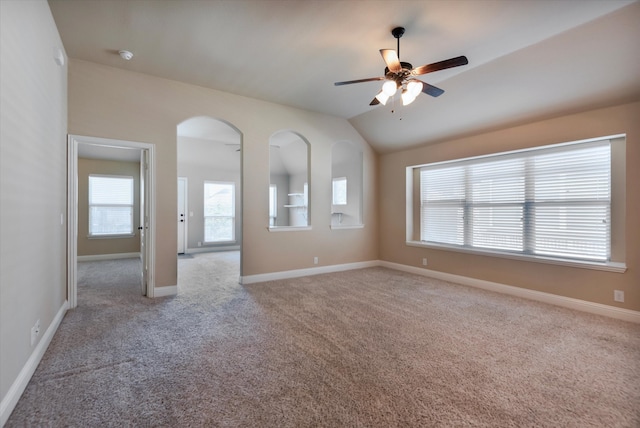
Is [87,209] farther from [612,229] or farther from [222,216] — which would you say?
[612,229]

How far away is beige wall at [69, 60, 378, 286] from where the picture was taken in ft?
12.2

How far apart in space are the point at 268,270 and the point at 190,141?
191 inches

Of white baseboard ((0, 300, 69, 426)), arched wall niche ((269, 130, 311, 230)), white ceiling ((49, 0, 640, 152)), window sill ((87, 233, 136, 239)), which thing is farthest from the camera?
arched wall niche ((269, 130, 311, 230))

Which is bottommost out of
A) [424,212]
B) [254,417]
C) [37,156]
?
[254,417]

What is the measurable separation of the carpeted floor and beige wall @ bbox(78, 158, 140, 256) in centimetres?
422

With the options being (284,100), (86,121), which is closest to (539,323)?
(284,100)

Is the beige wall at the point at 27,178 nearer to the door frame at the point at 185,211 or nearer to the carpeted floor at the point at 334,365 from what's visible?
the carpeted floor at the point at 334,365

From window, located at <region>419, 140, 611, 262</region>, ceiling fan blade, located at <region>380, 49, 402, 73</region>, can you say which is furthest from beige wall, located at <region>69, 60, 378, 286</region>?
ceiling fan blade, located at <region>380, 49, 402, 73</region>

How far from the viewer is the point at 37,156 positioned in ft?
7.88

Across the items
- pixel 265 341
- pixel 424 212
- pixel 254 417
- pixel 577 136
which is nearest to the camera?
pixel 254 417

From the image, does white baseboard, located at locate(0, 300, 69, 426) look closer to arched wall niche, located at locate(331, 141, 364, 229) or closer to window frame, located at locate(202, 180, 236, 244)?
arched wall niche, located at locate(331, 141, 364, 229)

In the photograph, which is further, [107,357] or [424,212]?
[424,212]

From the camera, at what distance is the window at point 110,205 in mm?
7457

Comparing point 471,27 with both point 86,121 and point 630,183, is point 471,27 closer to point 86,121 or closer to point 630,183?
point 630,183
